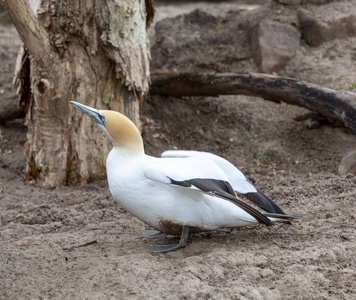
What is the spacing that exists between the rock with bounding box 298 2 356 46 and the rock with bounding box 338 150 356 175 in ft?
8.15

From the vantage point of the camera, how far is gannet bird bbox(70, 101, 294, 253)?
340 cm

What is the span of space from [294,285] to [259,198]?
1.04 m

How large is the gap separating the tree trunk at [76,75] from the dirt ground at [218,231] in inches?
12.2

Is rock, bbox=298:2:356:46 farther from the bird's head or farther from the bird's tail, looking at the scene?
the bird's head

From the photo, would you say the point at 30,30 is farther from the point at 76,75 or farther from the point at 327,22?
the point at 327,22

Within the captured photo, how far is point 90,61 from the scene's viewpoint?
204 inches

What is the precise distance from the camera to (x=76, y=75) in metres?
5.18

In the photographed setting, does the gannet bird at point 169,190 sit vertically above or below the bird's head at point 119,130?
below

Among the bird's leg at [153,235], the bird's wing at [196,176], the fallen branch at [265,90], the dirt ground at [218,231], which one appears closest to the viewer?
the dirt ground at [218,231]

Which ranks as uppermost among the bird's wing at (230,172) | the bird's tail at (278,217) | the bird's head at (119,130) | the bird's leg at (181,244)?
the bird's head at (119,130)

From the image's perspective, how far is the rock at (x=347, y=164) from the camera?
504 cm

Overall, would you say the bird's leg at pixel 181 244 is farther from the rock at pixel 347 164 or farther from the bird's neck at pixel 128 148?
the rock at pixel 347 164

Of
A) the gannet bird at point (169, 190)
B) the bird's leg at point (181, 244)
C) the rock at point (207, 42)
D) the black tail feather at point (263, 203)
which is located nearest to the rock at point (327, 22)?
the rock at point (207, 42)

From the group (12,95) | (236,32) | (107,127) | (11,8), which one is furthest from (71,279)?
(236,32)
